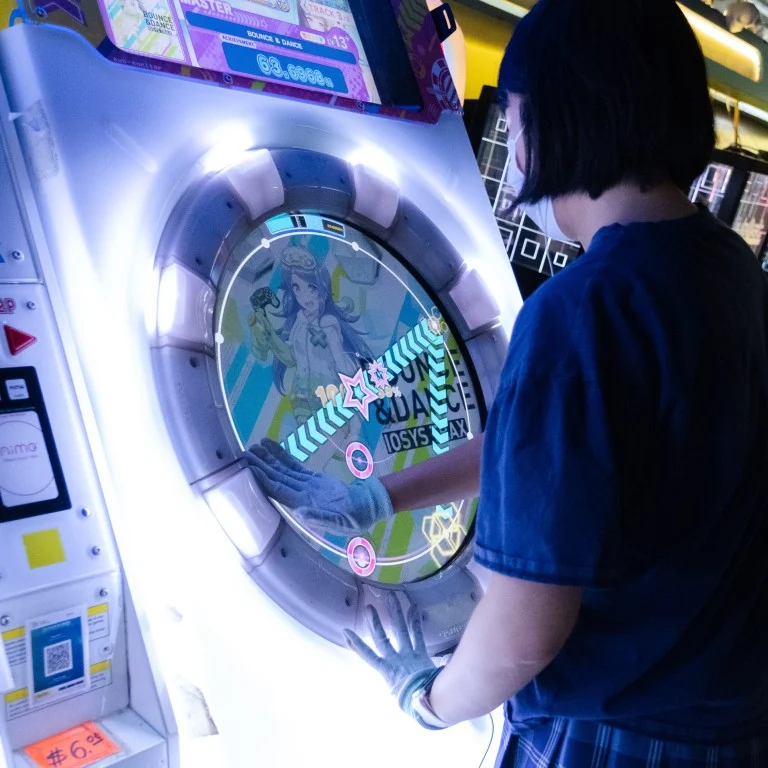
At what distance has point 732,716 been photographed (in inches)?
32.9

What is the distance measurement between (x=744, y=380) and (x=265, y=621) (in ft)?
1.85

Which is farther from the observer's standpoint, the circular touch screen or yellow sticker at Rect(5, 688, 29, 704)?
the circular touch screen

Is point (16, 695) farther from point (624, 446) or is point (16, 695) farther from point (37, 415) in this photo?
point (624, 446)

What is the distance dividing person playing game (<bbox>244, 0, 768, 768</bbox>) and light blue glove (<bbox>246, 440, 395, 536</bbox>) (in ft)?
0.84

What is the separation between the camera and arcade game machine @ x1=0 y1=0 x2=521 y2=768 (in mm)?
877

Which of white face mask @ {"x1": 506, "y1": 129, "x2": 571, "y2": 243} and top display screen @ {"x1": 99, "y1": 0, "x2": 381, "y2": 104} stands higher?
top display screen @ {"x1": 99, "y1": 0, "x2": 381, "y2": 104}

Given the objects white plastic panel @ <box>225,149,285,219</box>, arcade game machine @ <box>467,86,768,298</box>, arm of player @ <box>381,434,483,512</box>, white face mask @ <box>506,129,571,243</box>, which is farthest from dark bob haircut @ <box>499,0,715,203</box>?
arcade game machine @ <box>467,86,768,298</box>

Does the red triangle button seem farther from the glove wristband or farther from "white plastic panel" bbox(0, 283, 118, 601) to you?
the glove wristband

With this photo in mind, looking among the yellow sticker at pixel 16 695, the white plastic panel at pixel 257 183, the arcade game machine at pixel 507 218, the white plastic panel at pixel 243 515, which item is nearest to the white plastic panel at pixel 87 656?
the yellow sticker at pixel 16 695

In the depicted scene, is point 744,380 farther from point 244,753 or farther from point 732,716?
point 244,753

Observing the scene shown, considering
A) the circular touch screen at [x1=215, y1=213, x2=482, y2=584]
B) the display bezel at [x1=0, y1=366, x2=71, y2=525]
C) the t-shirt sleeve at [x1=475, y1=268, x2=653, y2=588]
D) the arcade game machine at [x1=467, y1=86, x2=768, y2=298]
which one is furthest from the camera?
the arcade game machine at [x1=467, y1=86, x2=768, y2=298]

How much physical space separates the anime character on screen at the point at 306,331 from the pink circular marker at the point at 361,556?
18 centimetres

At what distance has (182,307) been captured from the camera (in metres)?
0.95

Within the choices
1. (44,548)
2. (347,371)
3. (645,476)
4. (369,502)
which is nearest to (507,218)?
(347,371)
